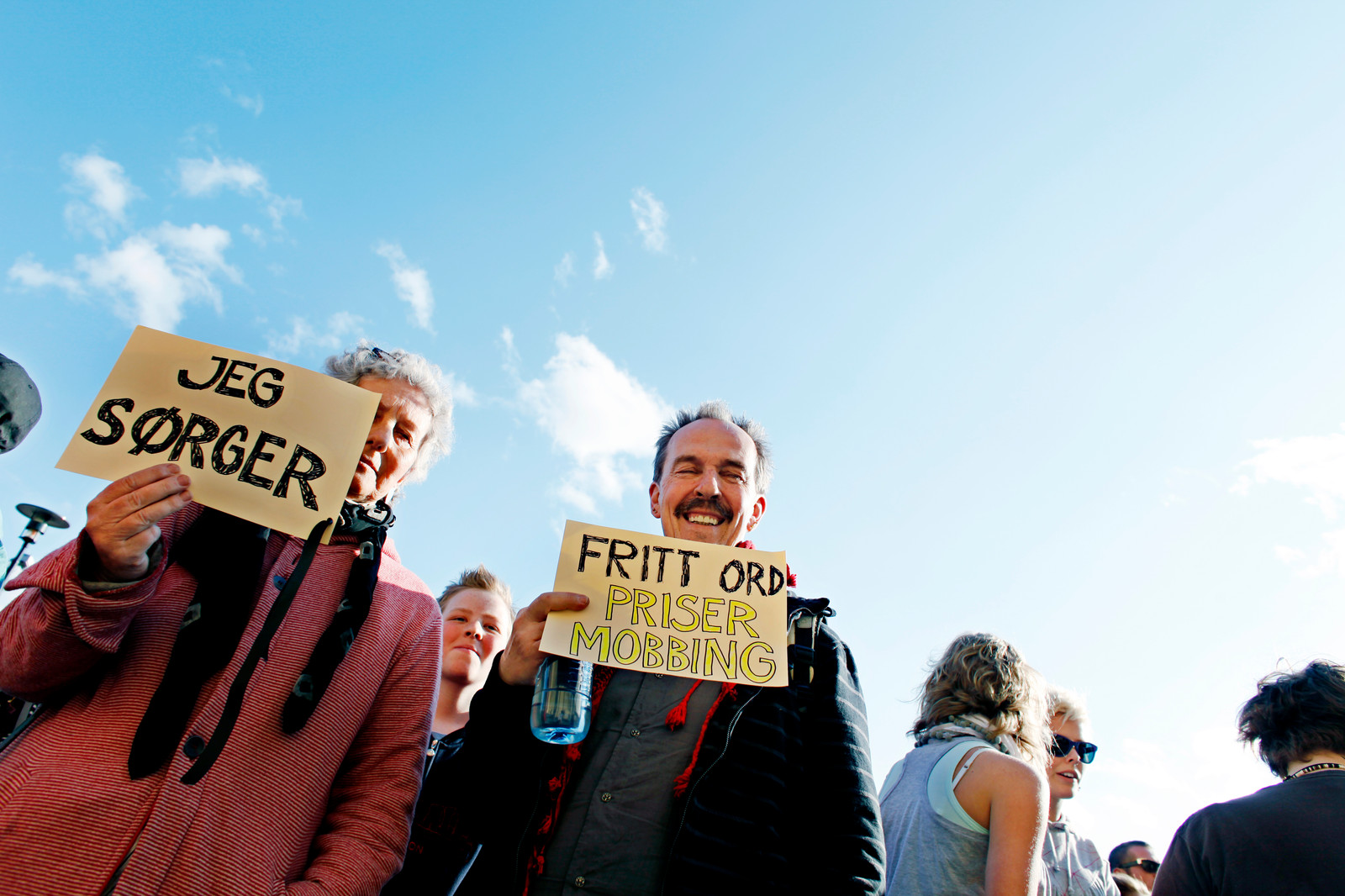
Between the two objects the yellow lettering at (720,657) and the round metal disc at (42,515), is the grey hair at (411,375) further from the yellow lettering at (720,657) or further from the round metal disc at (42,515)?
the round metal disc at (42,515)

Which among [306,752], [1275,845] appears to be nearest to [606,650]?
[306,752]

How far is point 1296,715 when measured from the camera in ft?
10.7

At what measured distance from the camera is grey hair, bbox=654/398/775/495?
3.36 m

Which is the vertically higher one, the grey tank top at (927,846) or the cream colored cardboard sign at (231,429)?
the cream colored cardboard sign at (231,429)

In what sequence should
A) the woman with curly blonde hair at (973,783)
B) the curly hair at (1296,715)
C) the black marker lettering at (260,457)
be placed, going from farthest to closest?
the curly hair at (1296,715) < the woman with curly blonde hair at (973,783) < the black marker lettering at (260,457)

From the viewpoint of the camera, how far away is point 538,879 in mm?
2119

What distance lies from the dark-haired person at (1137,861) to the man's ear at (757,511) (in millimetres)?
5669

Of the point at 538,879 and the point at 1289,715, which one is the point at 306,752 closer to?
the point at 538,879

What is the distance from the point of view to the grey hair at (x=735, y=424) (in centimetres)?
336

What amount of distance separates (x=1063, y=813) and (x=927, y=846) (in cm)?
217

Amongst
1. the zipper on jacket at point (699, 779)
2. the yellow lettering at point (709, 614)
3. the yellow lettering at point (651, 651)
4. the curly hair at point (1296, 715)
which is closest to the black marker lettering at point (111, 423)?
the yellow lettering at point (651, 651)

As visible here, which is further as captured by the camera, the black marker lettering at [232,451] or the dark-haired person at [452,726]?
the dark-haired person at [452,726]

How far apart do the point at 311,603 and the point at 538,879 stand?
999 millimetres

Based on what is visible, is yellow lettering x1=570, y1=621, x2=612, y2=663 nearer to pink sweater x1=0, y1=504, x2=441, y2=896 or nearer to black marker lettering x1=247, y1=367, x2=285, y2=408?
pink sweater x1=0, y1=504, x2=441, y2=896
